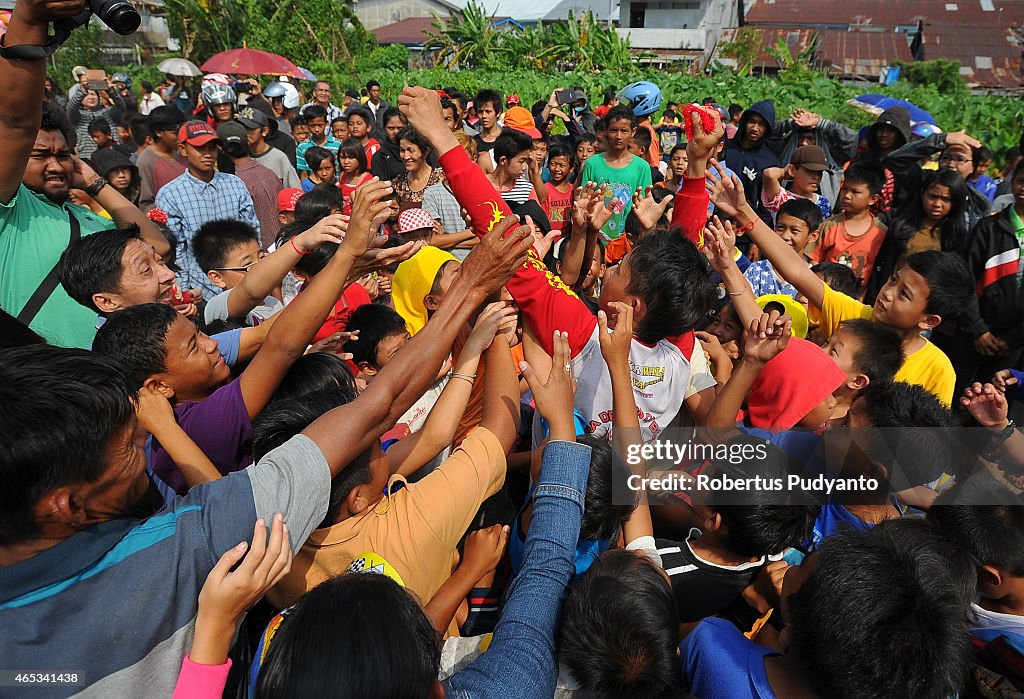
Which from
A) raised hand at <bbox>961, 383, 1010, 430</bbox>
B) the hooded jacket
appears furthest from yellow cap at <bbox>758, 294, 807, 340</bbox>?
the hooded jacket

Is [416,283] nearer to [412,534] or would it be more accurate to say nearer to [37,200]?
[37,200]

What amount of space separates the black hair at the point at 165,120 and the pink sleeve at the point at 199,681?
5894 mm

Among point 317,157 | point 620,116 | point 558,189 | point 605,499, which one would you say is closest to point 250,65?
point 317,157

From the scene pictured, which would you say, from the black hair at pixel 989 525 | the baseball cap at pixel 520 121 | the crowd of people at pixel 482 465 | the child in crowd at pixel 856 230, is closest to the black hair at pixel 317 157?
the baseball cap at pixel 520 121

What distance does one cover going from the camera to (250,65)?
12719mm

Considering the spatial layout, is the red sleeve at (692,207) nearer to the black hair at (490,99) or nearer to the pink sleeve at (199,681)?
the pink sleeve at (199,681)

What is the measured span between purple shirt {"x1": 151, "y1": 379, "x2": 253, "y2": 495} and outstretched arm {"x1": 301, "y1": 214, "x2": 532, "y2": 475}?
607 millimetres

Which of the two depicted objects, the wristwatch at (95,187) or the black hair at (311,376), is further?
the wristwatch at (95,187)

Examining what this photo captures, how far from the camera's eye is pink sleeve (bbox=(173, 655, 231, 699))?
115cm

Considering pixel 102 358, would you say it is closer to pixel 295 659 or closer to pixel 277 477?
pixel 277 477

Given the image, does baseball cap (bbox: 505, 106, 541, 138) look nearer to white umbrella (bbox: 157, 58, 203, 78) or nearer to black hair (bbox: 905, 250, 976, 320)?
black hair (bbox: 905, 250, 976, 320)

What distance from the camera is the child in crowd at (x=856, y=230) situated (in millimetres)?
4578

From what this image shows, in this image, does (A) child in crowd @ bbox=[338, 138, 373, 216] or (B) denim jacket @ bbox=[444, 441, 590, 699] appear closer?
(B) denim jacket @ bbox=[444, 441, 590, 699]

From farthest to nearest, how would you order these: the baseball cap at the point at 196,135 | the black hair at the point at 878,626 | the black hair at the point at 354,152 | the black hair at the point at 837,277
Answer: the black hair at the point at 354,152 < the baseball cap at the point at 196,135 < the black hair at the point at 837,277 < the black hair at the point at 878,626
